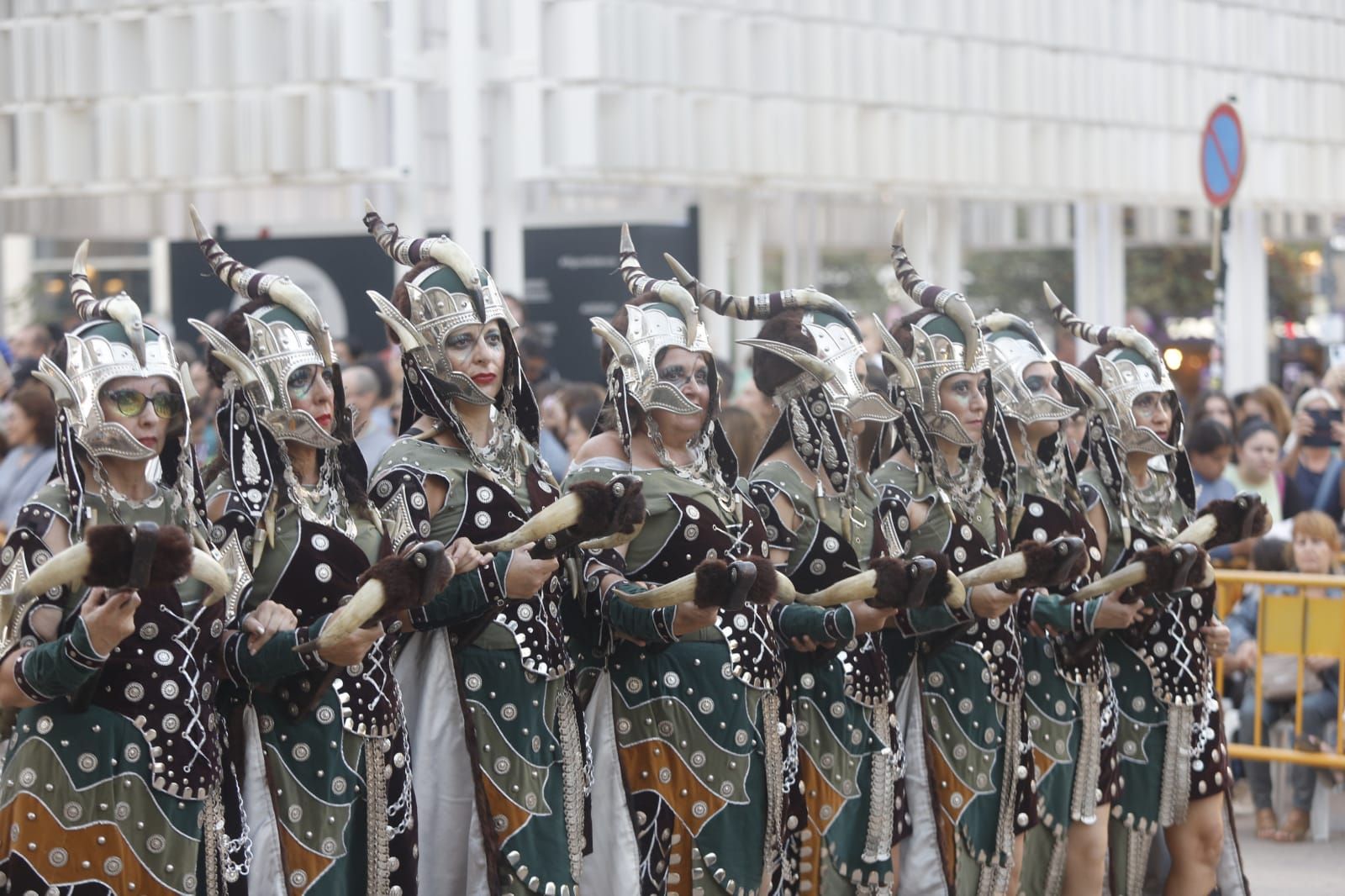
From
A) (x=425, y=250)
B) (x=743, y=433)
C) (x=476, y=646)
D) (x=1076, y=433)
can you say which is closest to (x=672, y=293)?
(x=425, y=250)

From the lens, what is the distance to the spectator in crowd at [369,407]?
9.30 m

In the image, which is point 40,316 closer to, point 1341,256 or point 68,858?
point 68,858

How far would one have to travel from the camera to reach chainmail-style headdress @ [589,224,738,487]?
6.18 meters

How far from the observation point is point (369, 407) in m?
9.51

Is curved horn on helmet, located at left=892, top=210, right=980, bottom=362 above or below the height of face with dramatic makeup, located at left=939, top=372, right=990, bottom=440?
above

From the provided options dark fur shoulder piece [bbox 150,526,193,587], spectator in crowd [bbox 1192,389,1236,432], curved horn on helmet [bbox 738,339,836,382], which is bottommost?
dark fur shoulder piece [bbox 150,526,193,587]

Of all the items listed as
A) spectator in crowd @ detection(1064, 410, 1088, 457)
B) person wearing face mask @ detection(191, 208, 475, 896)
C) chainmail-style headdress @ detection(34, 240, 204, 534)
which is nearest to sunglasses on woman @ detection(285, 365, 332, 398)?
person wearing face mask @ detection(191, 208, 475, 896)

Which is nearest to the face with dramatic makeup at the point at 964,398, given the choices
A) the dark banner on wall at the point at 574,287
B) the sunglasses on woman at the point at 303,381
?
the sunglasses on woman at the point at 303,381

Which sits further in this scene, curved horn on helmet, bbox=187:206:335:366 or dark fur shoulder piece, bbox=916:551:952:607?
dark fur shoulder piece, bbox=916:551:952:607

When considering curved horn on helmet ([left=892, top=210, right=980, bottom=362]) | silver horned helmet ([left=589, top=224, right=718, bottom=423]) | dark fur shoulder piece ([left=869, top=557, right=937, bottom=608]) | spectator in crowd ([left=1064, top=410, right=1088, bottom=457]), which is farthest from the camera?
spectator in crowd ([left=1064, top=410, right=1088, bottom=457])

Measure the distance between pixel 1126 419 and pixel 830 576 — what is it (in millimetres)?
1466

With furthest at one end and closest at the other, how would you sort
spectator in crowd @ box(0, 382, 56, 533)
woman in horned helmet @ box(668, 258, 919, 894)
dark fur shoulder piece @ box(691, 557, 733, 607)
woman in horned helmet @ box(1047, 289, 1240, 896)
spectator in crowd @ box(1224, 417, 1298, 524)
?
spectator in crowd @ box(1224, 417, 1298, 524) < spectator in crowd @ box(0, 382, 56, 533) < woman in horned helmet @ box(1047, 289, 1240, 896) < woman in horned helmet @ box(668, 258, 919, 894) < dark fur shoulder piece @ box(691, 557, 733, 607)

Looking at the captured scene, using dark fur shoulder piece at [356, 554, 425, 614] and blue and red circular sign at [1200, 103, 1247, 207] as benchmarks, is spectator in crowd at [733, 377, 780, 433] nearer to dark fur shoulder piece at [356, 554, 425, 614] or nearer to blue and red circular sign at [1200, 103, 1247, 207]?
dark fur shoulder piece at [356, 554, 425, 614]

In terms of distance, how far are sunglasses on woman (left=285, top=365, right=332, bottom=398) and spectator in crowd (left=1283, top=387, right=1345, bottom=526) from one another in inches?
285
